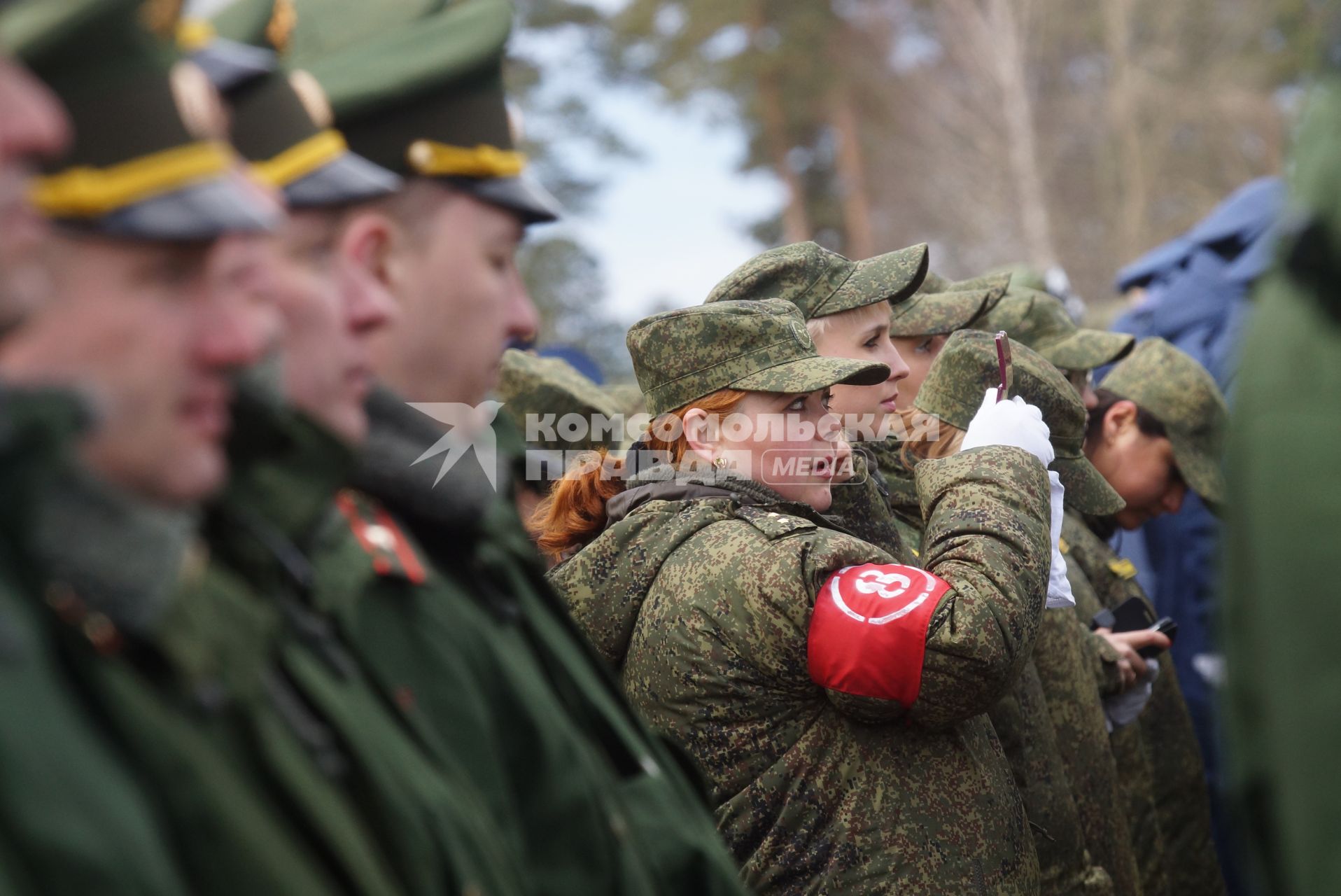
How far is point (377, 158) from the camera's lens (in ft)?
7.57

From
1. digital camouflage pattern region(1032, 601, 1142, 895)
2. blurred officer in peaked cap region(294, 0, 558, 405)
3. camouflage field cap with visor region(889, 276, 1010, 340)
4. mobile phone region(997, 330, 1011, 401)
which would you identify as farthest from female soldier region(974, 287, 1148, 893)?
blurred officer in peaked cap region(294, 0, 558, 405)

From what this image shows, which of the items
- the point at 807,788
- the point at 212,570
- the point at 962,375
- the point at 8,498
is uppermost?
the point at 8,498

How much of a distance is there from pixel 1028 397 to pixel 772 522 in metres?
1.60

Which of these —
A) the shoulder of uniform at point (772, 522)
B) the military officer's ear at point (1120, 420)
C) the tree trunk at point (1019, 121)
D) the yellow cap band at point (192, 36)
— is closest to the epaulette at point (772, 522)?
the shoulder of uniform at point (772, 522)

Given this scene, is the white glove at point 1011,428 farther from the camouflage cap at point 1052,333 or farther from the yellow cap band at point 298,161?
the yellow cap band at point 298,161

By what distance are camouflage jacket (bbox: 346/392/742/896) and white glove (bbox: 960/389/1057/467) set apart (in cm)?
A: 189

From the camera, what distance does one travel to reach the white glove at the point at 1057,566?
4055mm

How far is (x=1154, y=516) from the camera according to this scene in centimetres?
590

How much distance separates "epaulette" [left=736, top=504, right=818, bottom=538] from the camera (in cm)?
334

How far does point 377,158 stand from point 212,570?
2.85 feet

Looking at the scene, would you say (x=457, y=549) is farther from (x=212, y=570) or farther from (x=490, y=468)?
(x=212, y=570)

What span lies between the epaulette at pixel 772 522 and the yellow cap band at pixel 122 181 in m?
1.92

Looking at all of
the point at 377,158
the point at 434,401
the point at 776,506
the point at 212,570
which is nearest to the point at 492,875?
the point at 212,570

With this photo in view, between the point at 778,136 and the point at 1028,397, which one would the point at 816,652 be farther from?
the point at 778,136
